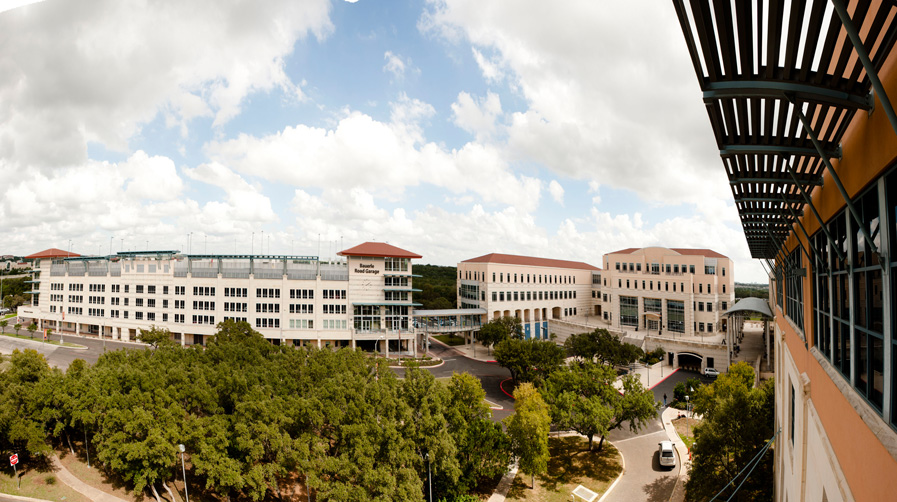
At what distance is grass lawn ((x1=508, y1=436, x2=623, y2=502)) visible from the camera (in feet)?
71.2

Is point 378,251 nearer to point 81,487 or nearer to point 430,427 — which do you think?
point 430,427

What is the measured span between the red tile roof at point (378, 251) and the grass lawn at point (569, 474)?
1165 inches

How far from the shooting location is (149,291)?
5634 cm

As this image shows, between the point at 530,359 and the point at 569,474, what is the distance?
497 inches

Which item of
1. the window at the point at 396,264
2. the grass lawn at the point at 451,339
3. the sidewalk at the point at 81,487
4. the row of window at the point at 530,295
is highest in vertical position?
the window at the point at 396,264

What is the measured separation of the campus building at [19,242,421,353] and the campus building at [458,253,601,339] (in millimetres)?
10819

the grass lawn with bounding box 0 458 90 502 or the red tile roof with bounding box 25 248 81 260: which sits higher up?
the red tile roof with bounding box 25 248 81 260

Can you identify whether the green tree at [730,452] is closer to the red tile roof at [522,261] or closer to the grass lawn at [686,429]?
the grass lawn at [686,429]

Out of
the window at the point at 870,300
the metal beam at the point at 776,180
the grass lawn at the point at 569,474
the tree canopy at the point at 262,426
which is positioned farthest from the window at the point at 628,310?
the window at the point at 870,300

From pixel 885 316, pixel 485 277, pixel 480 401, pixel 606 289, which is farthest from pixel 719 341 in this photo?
pixel 885 316

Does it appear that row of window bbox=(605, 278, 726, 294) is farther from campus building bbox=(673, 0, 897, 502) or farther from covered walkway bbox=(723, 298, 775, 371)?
campus building bbox=(673, 0, 897, 502)

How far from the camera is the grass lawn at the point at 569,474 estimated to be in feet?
71.2

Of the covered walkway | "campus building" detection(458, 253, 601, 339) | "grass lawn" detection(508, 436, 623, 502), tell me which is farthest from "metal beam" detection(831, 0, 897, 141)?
"campus building" detection(458, 253, 601, 339)

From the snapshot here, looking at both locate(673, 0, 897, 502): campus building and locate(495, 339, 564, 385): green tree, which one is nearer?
locate(673, 0, 897, 502): campus building
